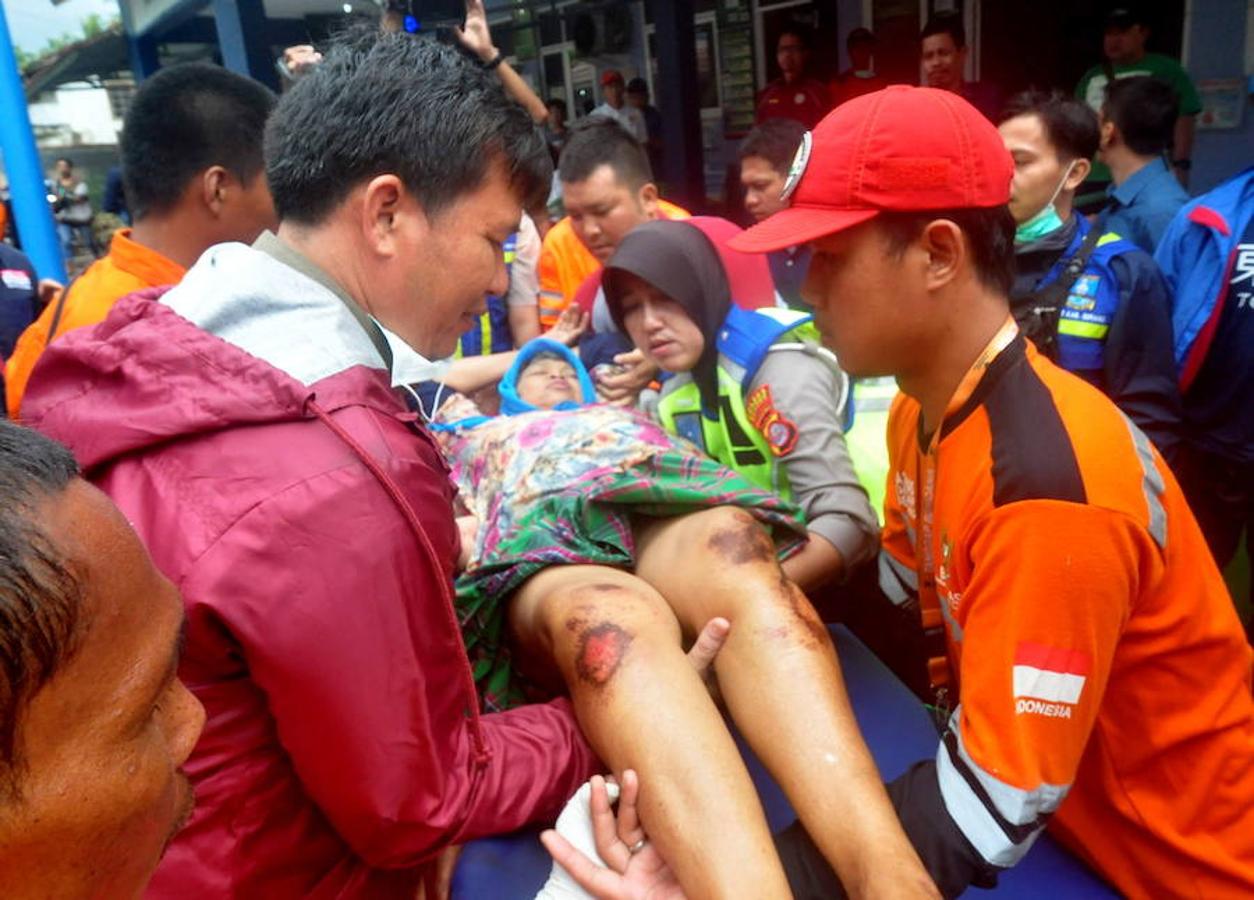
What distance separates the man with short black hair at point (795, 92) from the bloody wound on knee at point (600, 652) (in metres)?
4.90

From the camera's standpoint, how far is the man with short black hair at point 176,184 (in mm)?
2293

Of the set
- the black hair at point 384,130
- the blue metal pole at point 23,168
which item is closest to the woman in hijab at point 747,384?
the black hair at point 384,130

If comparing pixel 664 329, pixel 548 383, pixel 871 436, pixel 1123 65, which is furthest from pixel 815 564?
pixel 1123 65

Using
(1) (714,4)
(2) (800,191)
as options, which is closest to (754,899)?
(2) (800,191)

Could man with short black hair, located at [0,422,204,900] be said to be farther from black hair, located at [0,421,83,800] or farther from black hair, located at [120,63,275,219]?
black hair, located at [120,63,275,219]

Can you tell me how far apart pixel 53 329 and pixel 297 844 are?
5.70 ft

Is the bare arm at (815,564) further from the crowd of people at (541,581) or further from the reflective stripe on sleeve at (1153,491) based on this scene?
the reflective stripe on sleeve at (1153,491)

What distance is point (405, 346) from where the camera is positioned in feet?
4.57

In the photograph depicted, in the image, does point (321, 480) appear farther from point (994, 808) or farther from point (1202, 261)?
point (1202, 261)

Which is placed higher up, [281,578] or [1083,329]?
[281,578]

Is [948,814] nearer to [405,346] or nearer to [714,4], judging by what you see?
[405,346]

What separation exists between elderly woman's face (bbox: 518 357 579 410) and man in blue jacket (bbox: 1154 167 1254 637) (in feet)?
5.75

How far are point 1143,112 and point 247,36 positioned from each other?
702cm

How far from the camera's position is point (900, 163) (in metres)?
1.33
